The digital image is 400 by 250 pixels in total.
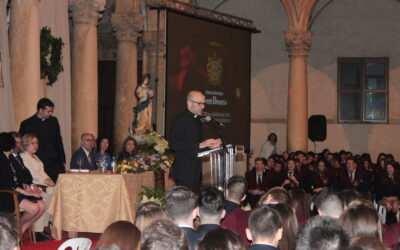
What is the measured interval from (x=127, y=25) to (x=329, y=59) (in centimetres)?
903

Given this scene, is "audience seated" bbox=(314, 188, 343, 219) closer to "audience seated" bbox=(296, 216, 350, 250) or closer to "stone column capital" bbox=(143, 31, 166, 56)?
"audience seated" bbox=(296, 216, 350, 250)

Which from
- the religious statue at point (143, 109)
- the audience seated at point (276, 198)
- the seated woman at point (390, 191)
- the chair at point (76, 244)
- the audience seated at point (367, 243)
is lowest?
the seated woman at point (390, 191)

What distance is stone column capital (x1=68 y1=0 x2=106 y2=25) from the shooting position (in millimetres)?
13383

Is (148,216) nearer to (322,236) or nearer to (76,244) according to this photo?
(76,244)

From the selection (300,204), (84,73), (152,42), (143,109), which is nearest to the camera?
(300,204)

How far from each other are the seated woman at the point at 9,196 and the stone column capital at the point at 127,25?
300 inches

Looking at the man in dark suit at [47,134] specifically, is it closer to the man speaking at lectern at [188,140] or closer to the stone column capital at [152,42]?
the man speaking at lectern at [188,140]

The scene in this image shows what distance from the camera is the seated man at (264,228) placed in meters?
4.18

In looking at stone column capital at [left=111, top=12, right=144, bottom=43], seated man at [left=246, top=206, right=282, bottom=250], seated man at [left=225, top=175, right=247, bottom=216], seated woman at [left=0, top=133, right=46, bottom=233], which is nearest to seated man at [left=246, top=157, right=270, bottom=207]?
stone column capital at [left=111, top=12, right=144, bottom=43]

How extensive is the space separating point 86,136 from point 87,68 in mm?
3575

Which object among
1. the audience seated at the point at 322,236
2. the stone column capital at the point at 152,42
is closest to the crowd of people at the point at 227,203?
the audience seated at the point at 322,236

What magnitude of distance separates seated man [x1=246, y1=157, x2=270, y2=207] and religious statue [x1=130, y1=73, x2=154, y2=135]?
3479 millimetres

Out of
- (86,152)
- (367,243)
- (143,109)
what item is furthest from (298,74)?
(367,243)

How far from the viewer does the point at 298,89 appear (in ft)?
65.0
